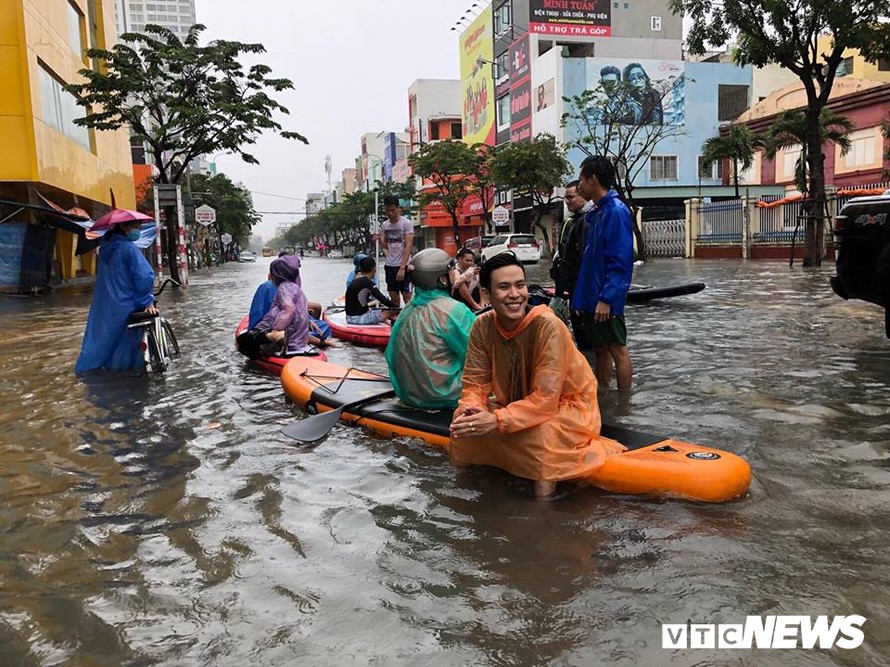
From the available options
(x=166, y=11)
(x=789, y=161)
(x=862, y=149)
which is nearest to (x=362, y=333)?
(x=862, y=149)

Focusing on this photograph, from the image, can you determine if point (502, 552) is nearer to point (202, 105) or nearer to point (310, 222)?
point (202, 105)

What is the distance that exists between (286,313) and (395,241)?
2965 mm

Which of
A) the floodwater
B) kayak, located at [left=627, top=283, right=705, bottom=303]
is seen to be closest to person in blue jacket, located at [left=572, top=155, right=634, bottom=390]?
the floodwater

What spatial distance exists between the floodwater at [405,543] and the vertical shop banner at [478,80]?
140ft

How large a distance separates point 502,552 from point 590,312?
2698 millimetres

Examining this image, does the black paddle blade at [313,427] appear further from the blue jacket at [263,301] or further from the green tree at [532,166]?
the green tree at [532,166]

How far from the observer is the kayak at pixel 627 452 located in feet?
11.0

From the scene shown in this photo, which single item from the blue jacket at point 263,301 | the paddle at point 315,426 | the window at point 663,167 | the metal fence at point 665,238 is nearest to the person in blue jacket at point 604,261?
the paddle at point 315,426

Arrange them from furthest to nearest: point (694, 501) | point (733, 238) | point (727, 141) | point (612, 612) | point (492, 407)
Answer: point (727, 141)
point (733, 238)
point (492, 407)
point (694, 501)
point (612, 612)

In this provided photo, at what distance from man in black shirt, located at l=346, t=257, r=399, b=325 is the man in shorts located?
1.34ft

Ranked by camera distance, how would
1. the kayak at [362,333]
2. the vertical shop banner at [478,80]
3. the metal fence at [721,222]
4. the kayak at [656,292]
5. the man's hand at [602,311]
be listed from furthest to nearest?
the vertical shop banner at [478,80] → the metal fence at [721,222] → the kayak at [656,292] → the kayak at [362,333] → the man's hand at [602,311]

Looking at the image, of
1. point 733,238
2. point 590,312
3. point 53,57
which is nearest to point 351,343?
point 590,312

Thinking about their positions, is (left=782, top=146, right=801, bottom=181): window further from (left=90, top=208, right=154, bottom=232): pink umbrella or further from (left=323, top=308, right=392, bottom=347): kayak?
(left=90, top=208, right=154, bottom=232): pink umbrella

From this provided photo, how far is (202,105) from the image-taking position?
1989cm
